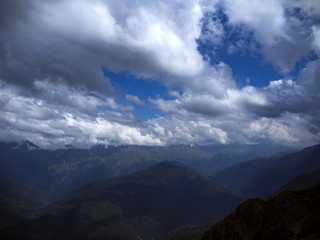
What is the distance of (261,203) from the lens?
15288 cm

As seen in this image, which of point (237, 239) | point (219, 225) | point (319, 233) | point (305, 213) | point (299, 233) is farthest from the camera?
point (219, 225)

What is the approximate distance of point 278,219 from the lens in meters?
133

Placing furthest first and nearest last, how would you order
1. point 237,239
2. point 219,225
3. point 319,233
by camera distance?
point 219,225, point 237,239, point 319,233

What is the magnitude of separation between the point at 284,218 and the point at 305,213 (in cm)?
1129

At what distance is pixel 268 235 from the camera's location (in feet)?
415

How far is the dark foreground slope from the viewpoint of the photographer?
4569 inches

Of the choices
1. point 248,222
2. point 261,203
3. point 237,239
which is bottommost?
point 237,239

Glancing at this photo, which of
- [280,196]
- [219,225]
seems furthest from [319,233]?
[219,225]

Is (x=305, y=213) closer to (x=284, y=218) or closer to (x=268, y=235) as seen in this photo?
(x=284, y=218)

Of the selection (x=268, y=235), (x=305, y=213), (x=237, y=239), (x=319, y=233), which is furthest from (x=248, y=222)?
(x=319, y=233)

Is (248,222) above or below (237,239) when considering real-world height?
above

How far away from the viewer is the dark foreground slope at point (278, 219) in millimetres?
116062

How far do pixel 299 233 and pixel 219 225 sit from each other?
6340 centimetres

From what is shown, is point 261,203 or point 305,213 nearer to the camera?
point 305,213
